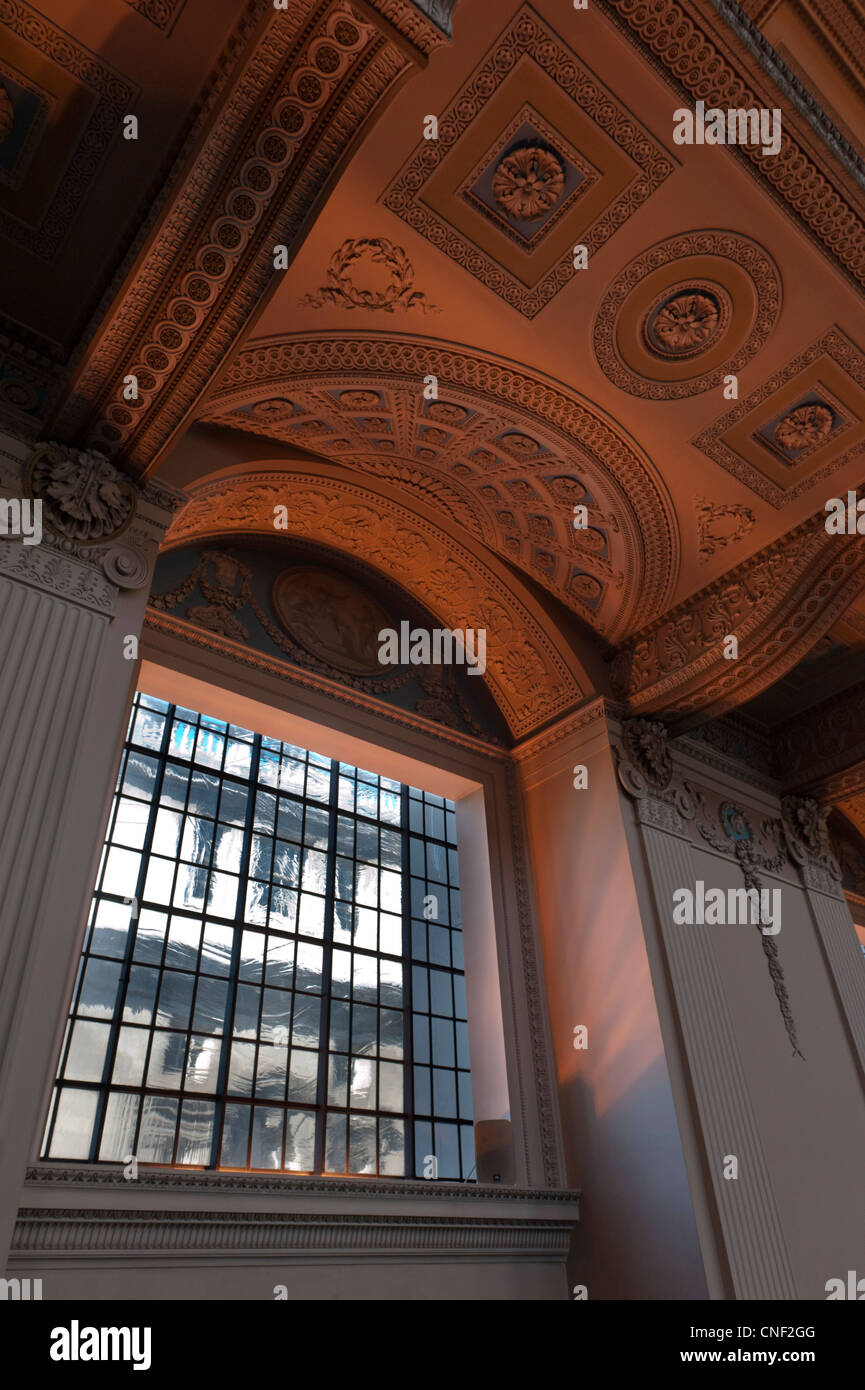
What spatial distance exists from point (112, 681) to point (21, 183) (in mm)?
3120

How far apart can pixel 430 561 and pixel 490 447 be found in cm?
184

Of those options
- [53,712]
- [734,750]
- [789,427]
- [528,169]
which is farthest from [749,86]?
[734,750]

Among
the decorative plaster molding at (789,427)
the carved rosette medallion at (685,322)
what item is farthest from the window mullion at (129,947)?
the decorative plaster molding at (789,427)

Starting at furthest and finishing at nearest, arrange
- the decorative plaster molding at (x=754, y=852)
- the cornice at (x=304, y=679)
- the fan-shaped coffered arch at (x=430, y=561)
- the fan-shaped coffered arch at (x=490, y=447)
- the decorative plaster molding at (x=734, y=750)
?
the decorative plaster molding at (x=734, y=750), the decorative plaster molding at (x=754, y=852), the fan-shaped coffered arch at (x=430, y=561), the cornice at (x=304, y=679), the fan-shaped coffered arch at (x=490, y=447)

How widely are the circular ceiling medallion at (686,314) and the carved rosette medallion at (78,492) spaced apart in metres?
3.74

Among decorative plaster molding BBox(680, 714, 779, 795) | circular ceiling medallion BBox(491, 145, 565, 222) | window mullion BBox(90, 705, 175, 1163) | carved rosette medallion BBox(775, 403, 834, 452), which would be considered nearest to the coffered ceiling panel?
circular ceiling medallion BBox(491, 145, 565, 222)

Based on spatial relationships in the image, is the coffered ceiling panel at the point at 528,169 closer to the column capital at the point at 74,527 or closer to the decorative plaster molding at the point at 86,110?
the decorative plaster molding at the point at 86,110

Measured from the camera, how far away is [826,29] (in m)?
6.03

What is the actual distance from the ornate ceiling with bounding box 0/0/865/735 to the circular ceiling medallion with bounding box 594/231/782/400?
23 mm

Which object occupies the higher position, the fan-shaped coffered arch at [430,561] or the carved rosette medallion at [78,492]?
the fan-shaped coffered arch at [430,561]

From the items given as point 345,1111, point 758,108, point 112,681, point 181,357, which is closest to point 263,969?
point 345,1111

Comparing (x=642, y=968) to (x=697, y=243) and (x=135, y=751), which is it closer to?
(x=135, y=751)

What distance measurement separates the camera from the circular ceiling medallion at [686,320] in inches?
263

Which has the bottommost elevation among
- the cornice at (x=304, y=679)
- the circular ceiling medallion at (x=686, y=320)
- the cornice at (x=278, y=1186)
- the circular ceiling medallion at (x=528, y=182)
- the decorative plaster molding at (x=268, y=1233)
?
the decorative plaster molding at (x=268, y=1233)
